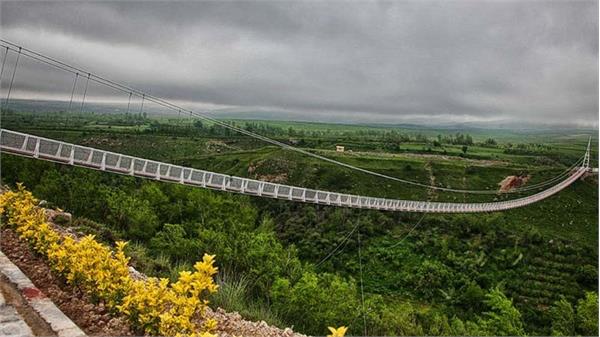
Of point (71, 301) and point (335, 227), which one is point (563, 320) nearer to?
point (335, 227)

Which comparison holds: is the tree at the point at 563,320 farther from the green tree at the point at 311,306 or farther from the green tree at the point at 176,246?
the green tree at the point at 176,246

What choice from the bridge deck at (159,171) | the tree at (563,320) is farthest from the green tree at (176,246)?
the tree at (563,320)

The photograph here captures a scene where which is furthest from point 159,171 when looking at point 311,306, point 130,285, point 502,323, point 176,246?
point 502,323

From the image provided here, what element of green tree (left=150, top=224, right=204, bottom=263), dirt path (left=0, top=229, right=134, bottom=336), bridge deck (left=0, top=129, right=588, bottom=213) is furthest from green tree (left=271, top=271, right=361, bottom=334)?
dirt path (left=0, top=229, right=134, bottom=336)

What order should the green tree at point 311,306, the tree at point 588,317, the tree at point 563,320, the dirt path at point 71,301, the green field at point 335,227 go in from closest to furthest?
the dirt path at point 71,301 < the green tree at point 311,306 < the green field at point 335,227 < the tree at point 588,317 < the tree at point 563,320

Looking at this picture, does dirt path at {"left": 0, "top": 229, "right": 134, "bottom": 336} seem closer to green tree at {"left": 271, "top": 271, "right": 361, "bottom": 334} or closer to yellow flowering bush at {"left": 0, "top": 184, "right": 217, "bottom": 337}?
yellow flowering bush at {"left": 0, "top": 184, "right": 217, "bottom": 337}
